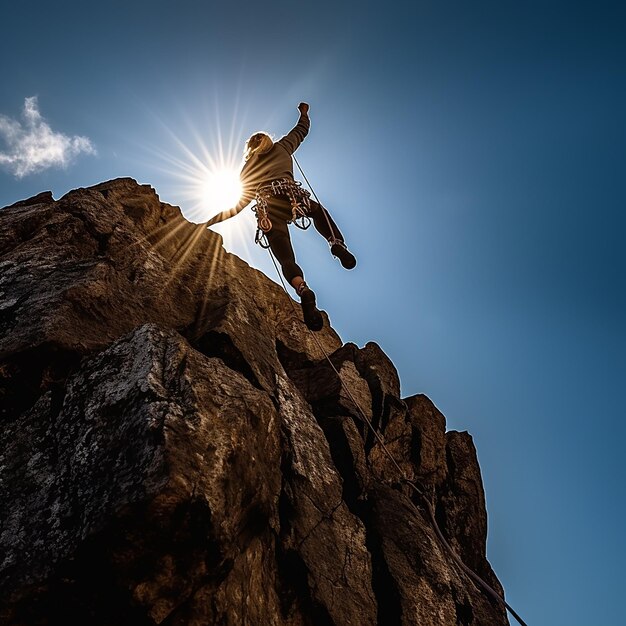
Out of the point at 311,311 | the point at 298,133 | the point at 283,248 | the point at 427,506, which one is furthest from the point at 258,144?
the point at 427,506

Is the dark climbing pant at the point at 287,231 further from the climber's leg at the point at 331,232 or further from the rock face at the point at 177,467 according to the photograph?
the rock face at the point at 177,467

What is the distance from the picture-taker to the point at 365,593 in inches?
194

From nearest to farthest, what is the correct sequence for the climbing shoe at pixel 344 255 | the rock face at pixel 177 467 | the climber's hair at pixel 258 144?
1. the rock face at pixel 177 467
2. the climbing shoe at pixel 344 255
3. the climber's hair at pixel 258 144

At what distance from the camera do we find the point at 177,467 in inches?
129

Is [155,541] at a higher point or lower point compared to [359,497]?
lower

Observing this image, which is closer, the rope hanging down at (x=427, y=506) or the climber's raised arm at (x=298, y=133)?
the rope hanging down at (x=427, y=506)

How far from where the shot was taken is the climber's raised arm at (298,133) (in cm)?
954

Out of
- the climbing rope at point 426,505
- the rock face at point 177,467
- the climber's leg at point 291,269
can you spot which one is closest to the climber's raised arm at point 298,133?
the climbing rope at point 426,505

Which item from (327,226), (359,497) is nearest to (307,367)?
(327,226)

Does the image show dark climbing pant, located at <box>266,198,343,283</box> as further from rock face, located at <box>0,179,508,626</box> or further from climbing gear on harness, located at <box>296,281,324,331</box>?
rock face, located at <box>0,179,508,626</box>

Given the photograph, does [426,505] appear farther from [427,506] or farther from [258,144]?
[258,144]

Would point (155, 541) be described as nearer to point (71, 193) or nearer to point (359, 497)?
point (359, 497)

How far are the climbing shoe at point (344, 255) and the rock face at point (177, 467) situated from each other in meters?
1.77

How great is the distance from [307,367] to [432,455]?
2.71m
